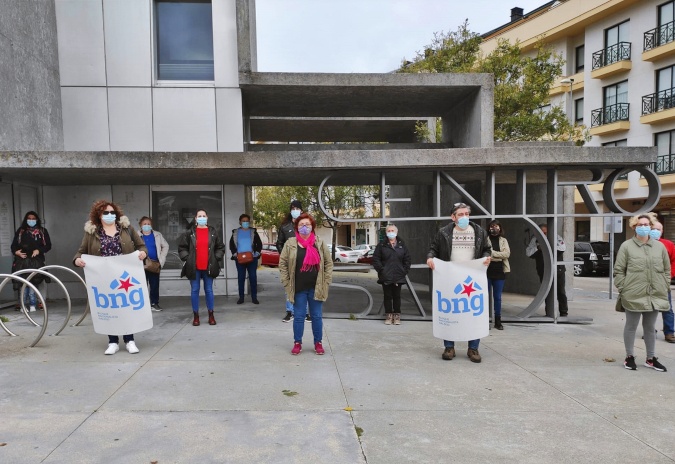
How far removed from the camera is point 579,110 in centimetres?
2994

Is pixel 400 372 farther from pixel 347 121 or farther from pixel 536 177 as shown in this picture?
pixel 347 121

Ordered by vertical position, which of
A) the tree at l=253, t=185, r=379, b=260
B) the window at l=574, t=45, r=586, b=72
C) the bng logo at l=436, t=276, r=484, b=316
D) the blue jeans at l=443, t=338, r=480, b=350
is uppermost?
the window at l=574, t=45, r=586, b=72

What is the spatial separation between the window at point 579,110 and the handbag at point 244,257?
90.9ft

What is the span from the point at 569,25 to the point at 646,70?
599 centimetres

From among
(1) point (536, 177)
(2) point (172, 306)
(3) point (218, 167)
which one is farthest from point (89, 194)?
(1) point (536, 177)

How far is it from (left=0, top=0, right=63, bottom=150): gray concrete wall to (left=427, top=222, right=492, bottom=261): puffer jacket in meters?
8.02

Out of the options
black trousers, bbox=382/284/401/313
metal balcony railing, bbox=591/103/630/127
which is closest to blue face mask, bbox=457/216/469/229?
black trousers, bbox=382/284/401/313

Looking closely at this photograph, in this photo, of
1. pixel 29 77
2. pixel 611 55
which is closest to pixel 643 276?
pixel 29 77

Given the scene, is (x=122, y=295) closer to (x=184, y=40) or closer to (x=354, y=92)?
(x=184, y=40)

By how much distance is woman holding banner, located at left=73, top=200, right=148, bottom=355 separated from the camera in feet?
19.0

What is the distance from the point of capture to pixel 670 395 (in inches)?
182

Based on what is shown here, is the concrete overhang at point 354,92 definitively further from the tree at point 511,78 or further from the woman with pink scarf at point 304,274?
the woman with pink scarf at point 304,274


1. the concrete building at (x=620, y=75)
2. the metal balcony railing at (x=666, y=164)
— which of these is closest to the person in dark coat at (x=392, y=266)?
the concrete building at (x=620, y=75)

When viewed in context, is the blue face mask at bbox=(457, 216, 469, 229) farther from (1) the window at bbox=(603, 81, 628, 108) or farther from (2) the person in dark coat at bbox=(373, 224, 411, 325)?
(1) the window at bbox=(603, 81, 628, 108)
